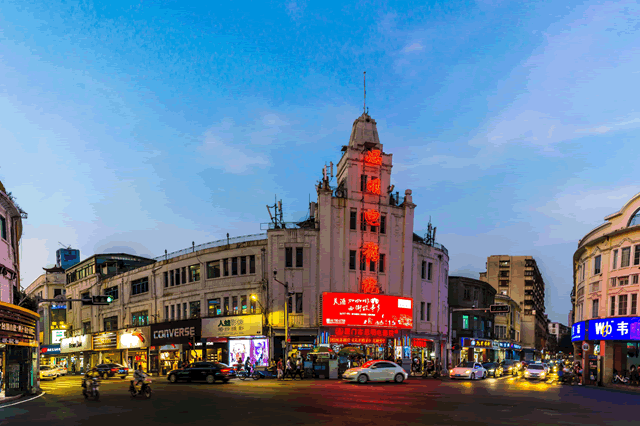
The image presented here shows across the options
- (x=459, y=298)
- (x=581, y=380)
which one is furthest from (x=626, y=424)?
(x=459, y=298)

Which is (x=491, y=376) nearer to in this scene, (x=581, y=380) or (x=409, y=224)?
(x=581, y=380)

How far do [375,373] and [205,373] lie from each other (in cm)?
1154

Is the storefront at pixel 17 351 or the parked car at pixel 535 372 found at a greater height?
the storefront at pixel 17 351

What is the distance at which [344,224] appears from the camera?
53.3 meters

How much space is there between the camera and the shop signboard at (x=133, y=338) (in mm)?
64125

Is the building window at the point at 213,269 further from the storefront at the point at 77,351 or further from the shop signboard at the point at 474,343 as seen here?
the shop signboard at the point at 474,343

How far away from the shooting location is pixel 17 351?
93.1 feet

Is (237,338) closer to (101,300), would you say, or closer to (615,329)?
(101,300)

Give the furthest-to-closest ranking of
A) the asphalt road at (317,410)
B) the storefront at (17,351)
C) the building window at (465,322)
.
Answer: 1. the building window at (465,322)
2. the storefront at (17,351)
3. the asphalt road at (317,410)

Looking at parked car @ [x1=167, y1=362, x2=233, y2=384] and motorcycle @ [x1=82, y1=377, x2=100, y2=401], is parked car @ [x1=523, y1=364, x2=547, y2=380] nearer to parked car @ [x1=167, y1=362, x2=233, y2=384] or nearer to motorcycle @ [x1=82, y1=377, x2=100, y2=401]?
parked car @ [x1=167, y1=362, x2=233, y2=384]

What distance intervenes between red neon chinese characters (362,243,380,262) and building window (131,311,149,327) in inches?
1128

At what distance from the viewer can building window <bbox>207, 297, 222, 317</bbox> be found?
181 ft

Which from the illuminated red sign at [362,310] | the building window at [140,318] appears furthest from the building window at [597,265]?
the building window at [140,318]

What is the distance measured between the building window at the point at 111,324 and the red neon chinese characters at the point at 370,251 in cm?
3759
